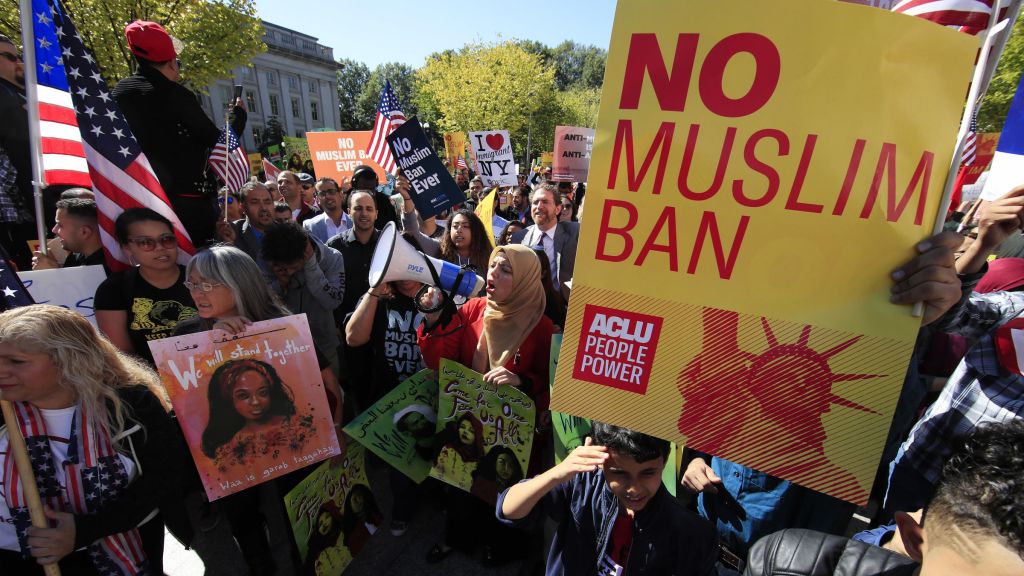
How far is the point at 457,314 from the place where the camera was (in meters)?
2.82

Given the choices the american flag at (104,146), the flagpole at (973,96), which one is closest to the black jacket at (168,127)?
the american flag at (104,146)

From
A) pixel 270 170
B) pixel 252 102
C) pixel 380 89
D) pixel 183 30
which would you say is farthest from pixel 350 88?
pixel 270 170

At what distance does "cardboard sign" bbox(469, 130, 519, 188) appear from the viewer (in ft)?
28.3

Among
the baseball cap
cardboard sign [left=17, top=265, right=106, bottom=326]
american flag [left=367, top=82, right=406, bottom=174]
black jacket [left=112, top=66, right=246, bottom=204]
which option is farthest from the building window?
cardboard sign [left=17, top=265, right=106, bottom=326]

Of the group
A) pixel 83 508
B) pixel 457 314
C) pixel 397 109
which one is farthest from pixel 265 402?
pixel 397 109

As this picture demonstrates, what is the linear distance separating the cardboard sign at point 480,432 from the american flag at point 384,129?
4873mm

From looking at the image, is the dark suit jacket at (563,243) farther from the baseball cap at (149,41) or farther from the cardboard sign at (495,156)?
the cardboard sign at (495,156)

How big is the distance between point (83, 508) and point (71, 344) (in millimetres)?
639

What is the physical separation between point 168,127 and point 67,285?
140 cm

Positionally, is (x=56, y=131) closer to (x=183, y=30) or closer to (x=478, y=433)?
(x=478, y=433)

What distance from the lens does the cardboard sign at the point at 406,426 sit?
96.3 inches

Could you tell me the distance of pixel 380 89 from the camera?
66.1 metres

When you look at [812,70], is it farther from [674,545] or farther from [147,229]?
[147,229]

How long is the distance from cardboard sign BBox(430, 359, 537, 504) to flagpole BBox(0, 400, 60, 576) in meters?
1.56
